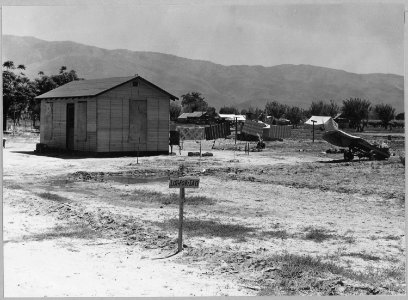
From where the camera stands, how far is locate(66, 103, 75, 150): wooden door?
30219 millimetres

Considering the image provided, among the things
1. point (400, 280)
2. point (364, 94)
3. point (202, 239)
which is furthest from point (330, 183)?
point (364, 94)

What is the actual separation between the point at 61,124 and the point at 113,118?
4.17 metres

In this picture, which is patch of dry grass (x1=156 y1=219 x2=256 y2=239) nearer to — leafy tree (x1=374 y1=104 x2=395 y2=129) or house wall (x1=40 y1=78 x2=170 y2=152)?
house wall (x1=40 y1=78 x2=170 y2=152)

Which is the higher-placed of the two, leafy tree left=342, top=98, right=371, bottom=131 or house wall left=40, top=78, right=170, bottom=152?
leafy tree left=342, top=98, right=371, bottom=131

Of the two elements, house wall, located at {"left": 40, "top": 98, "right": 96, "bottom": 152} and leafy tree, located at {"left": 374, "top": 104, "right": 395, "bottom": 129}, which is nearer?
house wall, located at {"left": 40, "top": 98, "right": 96, "bottom": 152}

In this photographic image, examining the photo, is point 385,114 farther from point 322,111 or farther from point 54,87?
point 54,87

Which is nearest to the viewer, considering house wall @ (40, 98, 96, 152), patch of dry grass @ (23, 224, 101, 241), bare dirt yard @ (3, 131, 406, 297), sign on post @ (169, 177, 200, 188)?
bare dirt yard @ (3, 131, 406, 297)

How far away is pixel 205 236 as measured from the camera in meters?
9.88

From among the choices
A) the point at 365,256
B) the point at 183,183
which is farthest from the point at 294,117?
the point at 183,183

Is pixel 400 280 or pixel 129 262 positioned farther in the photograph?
pixel 129 262

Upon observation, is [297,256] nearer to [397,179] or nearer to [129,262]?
[129,262]

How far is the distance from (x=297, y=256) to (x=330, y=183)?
1030 cm

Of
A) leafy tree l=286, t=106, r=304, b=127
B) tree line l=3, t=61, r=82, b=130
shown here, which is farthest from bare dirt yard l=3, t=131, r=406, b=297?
leafy tree l=286, t=106, r=304, b=127

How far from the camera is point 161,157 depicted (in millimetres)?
28266
